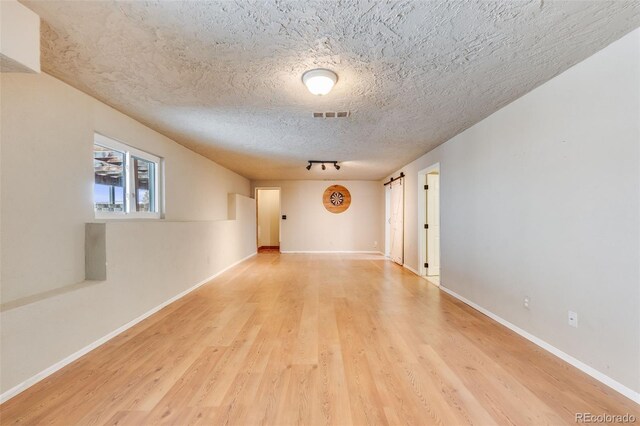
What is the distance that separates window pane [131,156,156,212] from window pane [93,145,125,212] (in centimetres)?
20

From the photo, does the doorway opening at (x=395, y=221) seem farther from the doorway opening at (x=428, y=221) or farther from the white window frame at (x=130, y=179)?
the white window frame at (x=130, y=179)

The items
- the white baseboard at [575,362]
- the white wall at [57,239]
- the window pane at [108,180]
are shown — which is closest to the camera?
the white baseboard at [575,362]

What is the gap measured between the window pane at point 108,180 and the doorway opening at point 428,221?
15.4 feet

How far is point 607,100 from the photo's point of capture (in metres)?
1.84

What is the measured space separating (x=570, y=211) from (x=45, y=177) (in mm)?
4099

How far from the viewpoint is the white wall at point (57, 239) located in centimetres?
182

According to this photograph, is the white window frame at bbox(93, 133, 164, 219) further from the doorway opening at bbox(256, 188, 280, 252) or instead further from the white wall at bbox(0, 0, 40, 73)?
the doorway opening at bbox(256, 188, 280, 252)

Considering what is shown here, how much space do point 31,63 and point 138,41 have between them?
584mm

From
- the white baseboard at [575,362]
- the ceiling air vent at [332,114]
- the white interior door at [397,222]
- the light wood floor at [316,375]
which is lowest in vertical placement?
the light wood floor at [316,375]

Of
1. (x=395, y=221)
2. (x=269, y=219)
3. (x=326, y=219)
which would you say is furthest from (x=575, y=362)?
(x=269, y=219)

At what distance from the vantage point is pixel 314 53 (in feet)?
6.19

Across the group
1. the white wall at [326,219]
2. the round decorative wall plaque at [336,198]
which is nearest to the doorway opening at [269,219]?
the white wall at [326,219]

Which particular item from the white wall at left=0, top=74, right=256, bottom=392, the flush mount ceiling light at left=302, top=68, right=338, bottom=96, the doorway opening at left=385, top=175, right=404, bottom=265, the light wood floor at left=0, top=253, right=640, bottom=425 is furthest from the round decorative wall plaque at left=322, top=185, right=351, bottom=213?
the flush mount ceiling light at left=302, top=68, right=338, bottom=96

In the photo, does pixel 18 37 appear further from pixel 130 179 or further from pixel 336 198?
pixel 336 198
